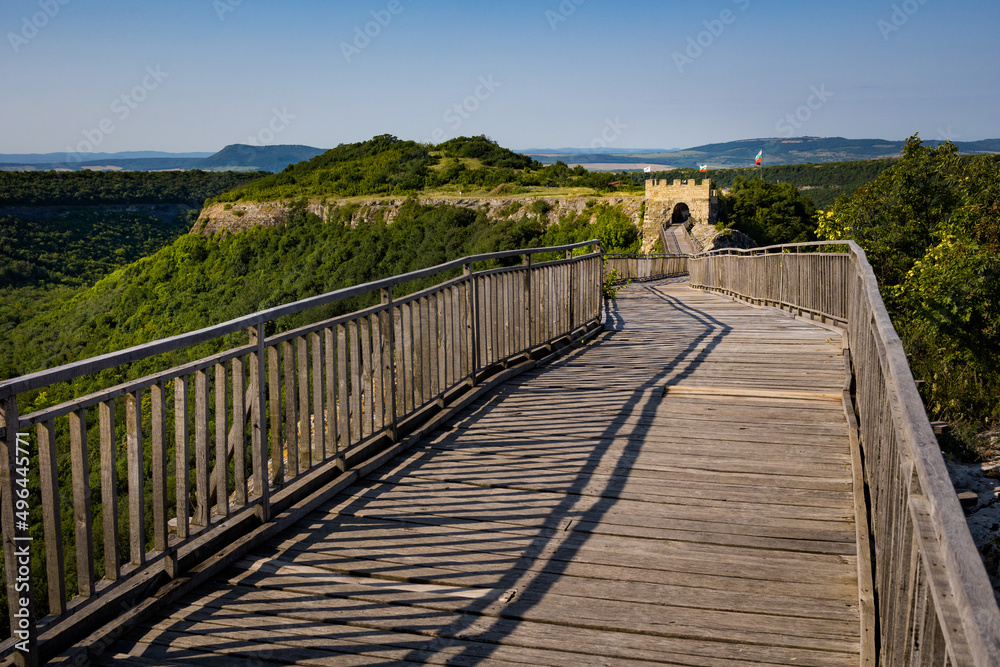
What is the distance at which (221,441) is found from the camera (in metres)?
3.42

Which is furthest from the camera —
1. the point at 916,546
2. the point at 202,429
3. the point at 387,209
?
the point at 387,209

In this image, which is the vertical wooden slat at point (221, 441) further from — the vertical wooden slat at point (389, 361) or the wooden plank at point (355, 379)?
the vertical wooden slat at point (389, 361)

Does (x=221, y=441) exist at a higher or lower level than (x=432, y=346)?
lower

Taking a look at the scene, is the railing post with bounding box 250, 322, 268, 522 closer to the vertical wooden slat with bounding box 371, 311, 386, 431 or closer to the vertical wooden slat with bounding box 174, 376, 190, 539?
the vertical wooden slat with bounding box 174, 376, 190, 539

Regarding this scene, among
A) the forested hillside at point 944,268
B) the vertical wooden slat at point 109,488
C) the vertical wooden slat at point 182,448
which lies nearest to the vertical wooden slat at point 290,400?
the vertical wooden slat at point 182,448

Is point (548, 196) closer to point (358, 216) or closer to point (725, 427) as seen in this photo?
point (358, 216)

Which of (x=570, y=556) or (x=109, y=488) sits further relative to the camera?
(x=570, y=556)

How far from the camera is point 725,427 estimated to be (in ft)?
18.4

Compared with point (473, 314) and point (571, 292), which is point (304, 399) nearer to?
point (473, 314)

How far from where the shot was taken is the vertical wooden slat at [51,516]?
100 inches

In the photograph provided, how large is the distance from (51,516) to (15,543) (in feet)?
0.63

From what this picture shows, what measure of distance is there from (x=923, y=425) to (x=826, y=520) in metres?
2.23

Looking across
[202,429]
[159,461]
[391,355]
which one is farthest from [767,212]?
[159,461]

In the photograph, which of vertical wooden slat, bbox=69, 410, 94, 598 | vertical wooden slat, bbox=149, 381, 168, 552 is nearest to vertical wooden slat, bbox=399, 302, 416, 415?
vertical wooden slat, bbox=149, 381, 168, 552
